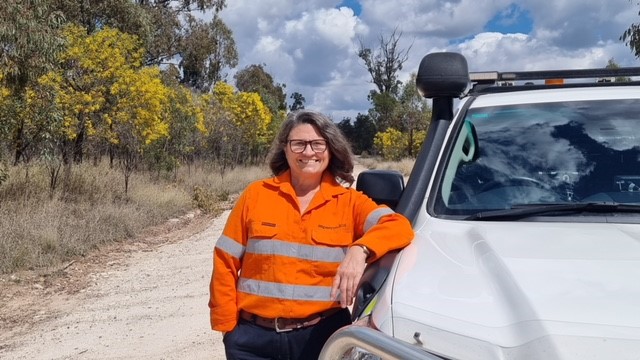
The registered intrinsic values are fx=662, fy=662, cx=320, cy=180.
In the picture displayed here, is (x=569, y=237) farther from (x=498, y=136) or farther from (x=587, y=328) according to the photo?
(x=498, y=136)

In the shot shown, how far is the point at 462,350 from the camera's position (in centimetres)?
171

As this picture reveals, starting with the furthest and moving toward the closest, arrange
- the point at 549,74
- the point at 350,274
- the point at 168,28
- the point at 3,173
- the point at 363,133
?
the point at 363,133
the point at 168,28
the point at 3,173
the point at 549,74
the point at 350,274

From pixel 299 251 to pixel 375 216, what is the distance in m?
0.34

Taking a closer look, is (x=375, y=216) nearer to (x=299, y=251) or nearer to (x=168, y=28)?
(x=299, y=251)

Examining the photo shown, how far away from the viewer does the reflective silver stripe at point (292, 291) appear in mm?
2662

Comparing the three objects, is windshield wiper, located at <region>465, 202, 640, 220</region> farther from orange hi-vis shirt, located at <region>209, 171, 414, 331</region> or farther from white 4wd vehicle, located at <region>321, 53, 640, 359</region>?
orange hi-vis shirt, located at <region>209, 171, 414, 331</region>

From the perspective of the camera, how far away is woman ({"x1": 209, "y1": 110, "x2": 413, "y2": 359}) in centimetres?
268

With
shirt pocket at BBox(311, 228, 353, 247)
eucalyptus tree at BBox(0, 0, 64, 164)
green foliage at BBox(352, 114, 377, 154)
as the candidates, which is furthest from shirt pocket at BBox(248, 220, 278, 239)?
green foliage at BBox(352, 114, 377, 154)

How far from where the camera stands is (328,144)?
2.94 m

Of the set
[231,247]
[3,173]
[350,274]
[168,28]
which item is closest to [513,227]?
[350,274]

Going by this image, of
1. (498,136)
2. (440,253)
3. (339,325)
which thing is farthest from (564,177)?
(339,325)

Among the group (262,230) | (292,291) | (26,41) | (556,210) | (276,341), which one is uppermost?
(26,41)

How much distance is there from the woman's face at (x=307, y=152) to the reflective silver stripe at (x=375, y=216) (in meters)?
0.34

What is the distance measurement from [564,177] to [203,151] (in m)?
22.5
